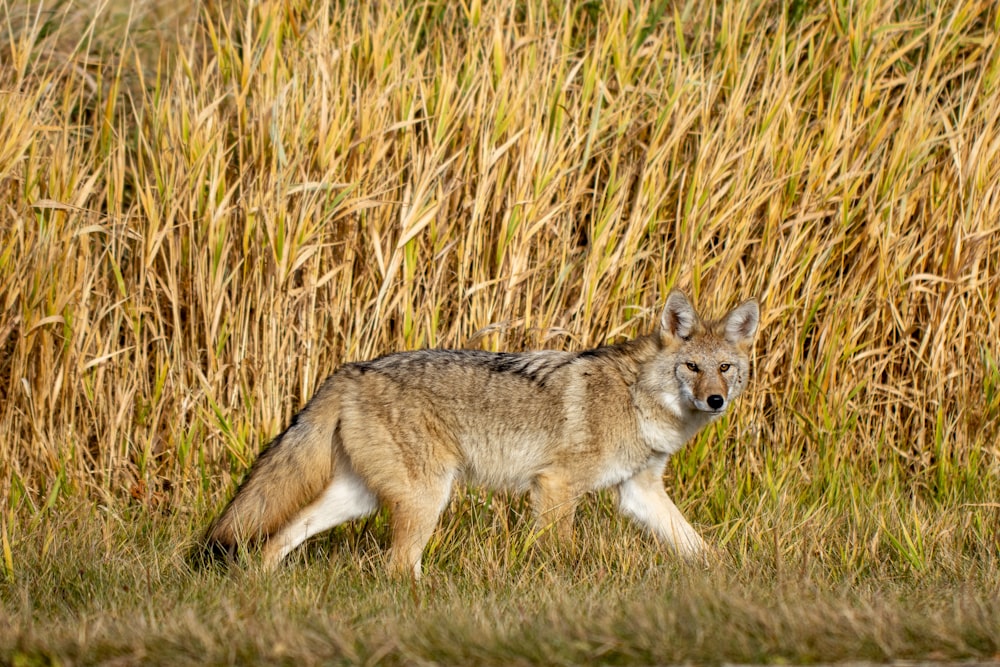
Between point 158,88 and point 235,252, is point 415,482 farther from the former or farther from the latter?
point 158,88

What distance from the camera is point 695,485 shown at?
20.4 ft

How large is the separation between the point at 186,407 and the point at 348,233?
134 centimetres

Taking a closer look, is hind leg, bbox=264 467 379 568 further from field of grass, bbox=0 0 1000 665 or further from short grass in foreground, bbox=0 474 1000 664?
field of grass, bbox=0 0 1000 665

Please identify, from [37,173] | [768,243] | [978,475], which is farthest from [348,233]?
[978,475]

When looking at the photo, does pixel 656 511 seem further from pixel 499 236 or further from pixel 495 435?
pixel 499 236

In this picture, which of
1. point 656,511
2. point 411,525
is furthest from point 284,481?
point 656,511

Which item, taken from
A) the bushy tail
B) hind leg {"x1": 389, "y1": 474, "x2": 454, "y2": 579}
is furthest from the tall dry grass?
hind leg {"x1": 389, "y1": 474, "x2": 454, "y2": 579}

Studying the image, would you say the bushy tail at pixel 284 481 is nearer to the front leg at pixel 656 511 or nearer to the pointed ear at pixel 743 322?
the front leg at pixel 656 511

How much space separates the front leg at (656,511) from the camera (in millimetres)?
5359

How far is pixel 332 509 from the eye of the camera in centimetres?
507

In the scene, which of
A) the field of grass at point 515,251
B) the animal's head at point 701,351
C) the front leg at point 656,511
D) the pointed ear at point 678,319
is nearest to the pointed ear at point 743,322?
the animal's head at point 701,351

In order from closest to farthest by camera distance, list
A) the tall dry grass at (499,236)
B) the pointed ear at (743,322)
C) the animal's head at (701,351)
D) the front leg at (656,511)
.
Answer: the front leg at (656,511) < the animal's head at (701,351) < the pointed ear at (743,322) < the tall dry grass at (499,236)

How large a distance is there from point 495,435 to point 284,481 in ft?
3.45

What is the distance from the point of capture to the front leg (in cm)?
536
